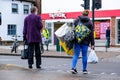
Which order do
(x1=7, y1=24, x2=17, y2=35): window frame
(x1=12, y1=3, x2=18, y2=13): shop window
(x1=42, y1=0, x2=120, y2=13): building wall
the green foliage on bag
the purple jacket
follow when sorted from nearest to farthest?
the green foliage on bag → the purple jacket → (x1=42, y1=0, x2=120, y2=13): building wall → (x1=7, y1=24, x2=17, y2=35): window frame → (x1=12, y1=3, x2=18, y2=13): shop window

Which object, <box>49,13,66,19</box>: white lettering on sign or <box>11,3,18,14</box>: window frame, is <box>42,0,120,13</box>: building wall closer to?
<box>49,13,66,19</box>: white lettering on sign

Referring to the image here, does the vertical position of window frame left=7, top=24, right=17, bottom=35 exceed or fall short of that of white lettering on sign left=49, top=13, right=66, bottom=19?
it falls short

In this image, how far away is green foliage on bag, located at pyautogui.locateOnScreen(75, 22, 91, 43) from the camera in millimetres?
12266

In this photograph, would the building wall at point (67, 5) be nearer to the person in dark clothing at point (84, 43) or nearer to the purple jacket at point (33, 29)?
the purple jacket at point (33, 29)

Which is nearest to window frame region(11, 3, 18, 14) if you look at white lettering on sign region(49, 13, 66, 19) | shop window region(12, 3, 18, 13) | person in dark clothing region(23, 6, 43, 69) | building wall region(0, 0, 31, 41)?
shop window region(12, 3, 18, 13)

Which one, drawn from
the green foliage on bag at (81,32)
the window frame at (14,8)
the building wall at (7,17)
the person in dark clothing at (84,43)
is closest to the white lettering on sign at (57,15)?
the building wall at (7,17)

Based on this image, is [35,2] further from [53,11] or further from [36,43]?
[36,43]

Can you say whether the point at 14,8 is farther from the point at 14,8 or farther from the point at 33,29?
the point at 33,29

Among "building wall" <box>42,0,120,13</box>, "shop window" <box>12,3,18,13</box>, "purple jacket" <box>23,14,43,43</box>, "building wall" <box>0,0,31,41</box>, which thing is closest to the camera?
"purple jacket" <box>23,14,43,43</box>

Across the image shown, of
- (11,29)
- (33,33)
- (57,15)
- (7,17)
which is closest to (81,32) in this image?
(33,33)

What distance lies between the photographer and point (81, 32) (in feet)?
40.3

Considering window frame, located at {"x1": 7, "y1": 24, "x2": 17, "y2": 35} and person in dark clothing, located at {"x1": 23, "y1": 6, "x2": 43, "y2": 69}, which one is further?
window frame, located at {"x1": 7, "y1": 24, "x2": 17, "y2": 35}

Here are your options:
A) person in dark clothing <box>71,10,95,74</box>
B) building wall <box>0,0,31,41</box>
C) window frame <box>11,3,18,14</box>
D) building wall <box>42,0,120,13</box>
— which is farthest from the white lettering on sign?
person in dark clothing <box>71,10,95,74</box>

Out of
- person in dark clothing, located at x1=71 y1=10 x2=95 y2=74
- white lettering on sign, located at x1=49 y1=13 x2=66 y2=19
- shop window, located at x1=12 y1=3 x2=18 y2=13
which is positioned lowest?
person in dark clothing, located at x1=71 y1=10 x2=95 y2=74
